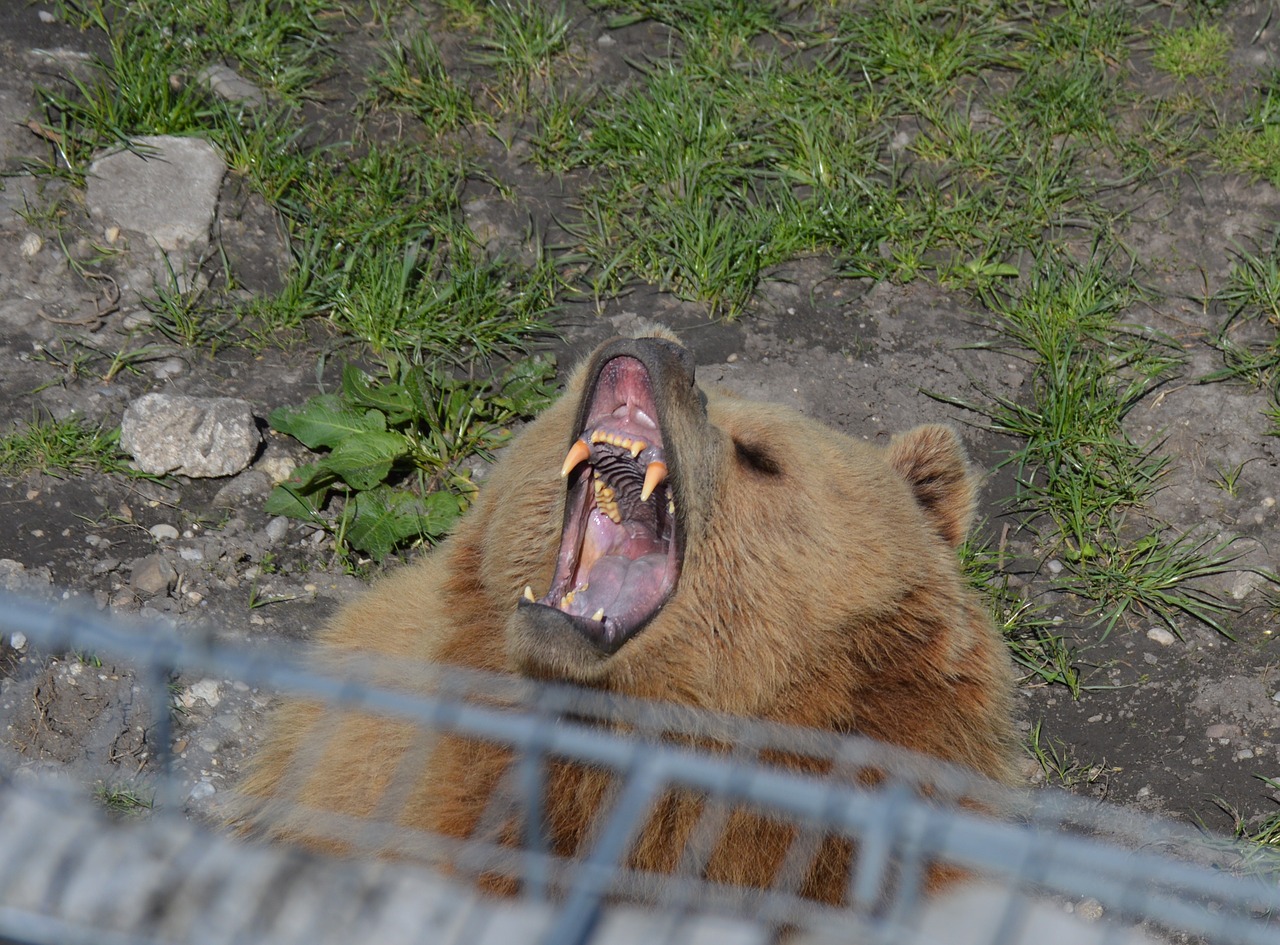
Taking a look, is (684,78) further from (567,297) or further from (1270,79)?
(1270,79)

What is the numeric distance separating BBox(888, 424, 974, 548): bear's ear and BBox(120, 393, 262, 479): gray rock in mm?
2174

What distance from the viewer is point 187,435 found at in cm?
407

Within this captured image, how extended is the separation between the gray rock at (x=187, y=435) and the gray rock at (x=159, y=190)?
2.83 feet

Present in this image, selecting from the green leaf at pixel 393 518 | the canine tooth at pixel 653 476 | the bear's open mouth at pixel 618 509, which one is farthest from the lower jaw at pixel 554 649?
the green leaf at pixel 393 518

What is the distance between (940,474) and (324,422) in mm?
2078

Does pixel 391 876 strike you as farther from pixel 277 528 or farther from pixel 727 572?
pixel 277 528

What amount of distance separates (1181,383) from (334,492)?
316 centimetres

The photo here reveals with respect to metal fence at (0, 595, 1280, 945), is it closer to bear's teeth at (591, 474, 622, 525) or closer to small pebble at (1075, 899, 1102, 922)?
bear's teeth at (591, 474, 622, 525)

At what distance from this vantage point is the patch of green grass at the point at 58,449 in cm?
399

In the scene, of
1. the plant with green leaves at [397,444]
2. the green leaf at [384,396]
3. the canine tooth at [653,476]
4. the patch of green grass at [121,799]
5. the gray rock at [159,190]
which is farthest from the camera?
the gray rock at [159,190]

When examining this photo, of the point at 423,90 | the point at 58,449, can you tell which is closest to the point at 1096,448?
the point at 423,90

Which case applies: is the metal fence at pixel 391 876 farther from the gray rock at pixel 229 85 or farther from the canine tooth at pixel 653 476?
the gray rock at pixel 229 85

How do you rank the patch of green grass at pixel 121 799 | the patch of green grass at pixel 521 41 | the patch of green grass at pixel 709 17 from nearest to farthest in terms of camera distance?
1. the patch of green grass at pixel 121 799
2. the patch of green grass at pixel 521 41
3. the patch of green grass at pixel 709 17

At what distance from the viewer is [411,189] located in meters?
4.95
